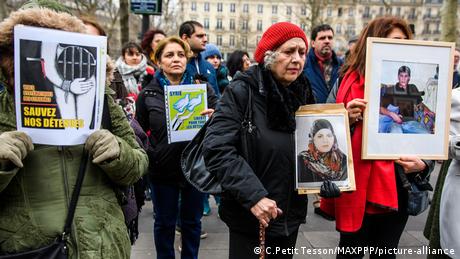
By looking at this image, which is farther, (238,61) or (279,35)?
(238,61)

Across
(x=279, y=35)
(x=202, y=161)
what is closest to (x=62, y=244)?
(x=202, y=161)

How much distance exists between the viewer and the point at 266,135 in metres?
2.06

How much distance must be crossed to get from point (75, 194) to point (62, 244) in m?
0.21

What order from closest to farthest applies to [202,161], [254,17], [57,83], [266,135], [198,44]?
[57,83] < [266,135] < [202,161] < [198,44] < [254,17]

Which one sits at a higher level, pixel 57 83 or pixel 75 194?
pixel 57 83

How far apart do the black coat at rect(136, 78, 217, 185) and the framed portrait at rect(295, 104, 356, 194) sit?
1.33 m

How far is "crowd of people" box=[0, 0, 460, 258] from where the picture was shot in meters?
1.59

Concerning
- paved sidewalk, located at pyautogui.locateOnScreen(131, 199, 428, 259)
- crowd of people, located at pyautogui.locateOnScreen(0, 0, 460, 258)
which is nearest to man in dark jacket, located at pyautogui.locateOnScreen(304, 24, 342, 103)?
paved sidewalk, located at pyautogui.locateOnScreen(131, 199, 428, 259)

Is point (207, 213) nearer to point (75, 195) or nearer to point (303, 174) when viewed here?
point (303, 174)

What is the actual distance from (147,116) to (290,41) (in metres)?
1.60

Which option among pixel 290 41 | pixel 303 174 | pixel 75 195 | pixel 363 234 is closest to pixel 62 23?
pixel 75 195

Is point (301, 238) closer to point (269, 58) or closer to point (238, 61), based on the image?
point (269, 58)

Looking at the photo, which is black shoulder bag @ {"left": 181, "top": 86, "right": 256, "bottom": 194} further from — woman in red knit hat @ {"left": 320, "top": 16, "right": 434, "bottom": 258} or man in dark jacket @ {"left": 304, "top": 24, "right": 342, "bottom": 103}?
man in dark jacket @ {"left": 304, "top": 24, "right": 342, "bottom": 103}

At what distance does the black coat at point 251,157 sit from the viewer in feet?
6.45
